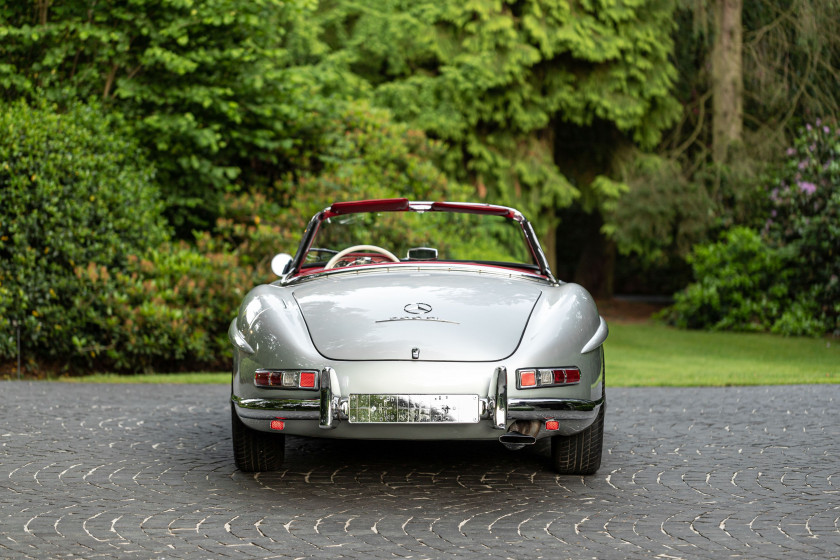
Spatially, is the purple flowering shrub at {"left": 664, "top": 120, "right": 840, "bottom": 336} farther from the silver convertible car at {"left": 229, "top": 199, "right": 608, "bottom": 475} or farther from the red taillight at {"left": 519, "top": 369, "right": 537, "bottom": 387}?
the red taillight at {"left": 519, "top": 369, "right": 537, "bottom": 387}

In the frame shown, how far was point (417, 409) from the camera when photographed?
4953mm

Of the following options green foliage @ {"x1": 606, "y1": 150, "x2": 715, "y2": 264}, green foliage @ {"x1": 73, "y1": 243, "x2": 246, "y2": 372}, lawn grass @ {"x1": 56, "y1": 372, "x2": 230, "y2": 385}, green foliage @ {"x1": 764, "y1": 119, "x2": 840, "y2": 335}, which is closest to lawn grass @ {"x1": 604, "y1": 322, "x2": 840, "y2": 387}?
green foliage @ {"x1": 764, "y1": 119, "x2": 840, "y2": 335}

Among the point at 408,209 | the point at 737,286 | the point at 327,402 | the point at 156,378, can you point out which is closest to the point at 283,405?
the point at 327,402

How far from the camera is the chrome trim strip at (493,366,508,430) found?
197 inches

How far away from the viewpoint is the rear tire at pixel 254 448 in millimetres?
5707

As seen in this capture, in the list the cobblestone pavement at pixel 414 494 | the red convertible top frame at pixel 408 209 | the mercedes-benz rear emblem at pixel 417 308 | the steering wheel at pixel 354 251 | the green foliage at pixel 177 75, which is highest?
the green foliage at pixel 177 75

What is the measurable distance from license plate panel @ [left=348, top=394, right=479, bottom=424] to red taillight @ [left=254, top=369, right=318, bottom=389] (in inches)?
10.4

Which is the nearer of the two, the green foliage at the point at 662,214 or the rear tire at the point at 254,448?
the rear tire at the point at 254,448

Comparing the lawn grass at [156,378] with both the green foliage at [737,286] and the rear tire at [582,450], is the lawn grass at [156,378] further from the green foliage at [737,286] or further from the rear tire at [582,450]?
the green foliage at [737,286]

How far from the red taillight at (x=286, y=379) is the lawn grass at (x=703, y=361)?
18.7 feet

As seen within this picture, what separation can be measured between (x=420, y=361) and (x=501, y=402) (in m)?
0.42

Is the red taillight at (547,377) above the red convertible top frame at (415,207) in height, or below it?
below

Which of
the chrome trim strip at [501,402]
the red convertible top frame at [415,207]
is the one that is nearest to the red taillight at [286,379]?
the chrome trim strip at [501,402]

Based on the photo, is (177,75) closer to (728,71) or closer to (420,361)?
(420,361)
